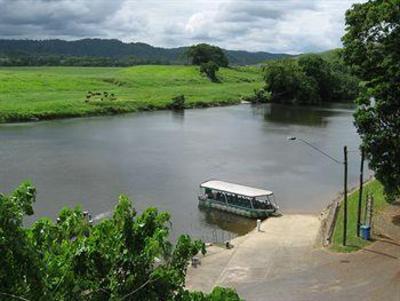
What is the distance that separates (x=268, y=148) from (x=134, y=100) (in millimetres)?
46476

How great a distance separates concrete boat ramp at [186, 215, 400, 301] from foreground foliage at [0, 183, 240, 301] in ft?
47.3

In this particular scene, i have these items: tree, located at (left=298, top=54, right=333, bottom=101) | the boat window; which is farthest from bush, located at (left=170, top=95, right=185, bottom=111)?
the boat window

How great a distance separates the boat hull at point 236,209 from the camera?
3834 centimetres

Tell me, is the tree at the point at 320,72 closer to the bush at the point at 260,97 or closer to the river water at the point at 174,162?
the bush at the point at 260,97

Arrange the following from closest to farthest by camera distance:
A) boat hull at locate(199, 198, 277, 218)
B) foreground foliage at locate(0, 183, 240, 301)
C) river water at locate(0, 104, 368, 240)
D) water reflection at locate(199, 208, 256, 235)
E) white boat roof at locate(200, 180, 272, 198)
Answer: foreground foliage at locate(0, 183, 240, 301) → water reflection at locate(199, 208, 256, 235) → boat hull at locate(199, 198, 277, 218) → white boat roof at locate(200, 180, 272, 198) → river water at locate(0, 104, 368, 240)

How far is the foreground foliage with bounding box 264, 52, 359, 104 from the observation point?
4783 inches

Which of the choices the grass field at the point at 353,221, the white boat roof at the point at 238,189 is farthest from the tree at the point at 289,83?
the white boat roof at the point at 238,189

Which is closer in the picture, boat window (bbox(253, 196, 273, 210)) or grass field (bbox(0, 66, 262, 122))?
boat window (bbox(253, 196, 273, 210))

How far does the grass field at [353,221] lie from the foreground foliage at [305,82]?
80624 millimetres

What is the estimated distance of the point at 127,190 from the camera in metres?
44.8

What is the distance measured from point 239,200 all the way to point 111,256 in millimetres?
30354

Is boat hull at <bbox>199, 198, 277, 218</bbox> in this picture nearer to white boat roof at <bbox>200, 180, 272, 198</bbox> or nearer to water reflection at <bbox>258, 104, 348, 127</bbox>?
white boat roof at <bbox>200, 180, 272, 198</bbox>

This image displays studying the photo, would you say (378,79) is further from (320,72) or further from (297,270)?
(320,72)

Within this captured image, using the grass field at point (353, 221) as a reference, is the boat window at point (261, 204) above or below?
below
